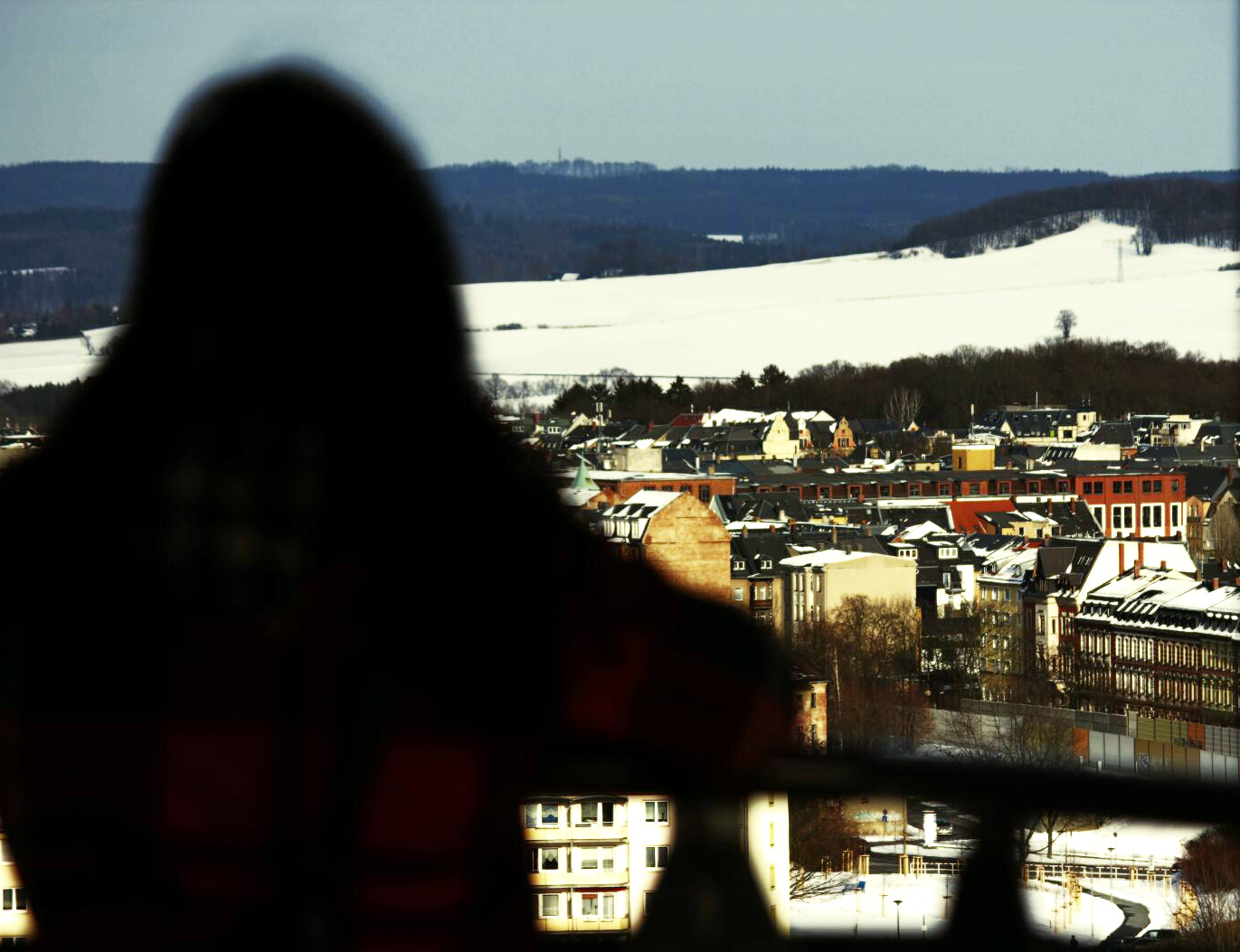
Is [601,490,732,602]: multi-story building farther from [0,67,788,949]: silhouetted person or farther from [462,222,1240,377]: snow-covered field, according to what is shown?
[462,222,1240,377]: snow-covered field

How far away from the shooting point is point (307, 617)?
0.52m

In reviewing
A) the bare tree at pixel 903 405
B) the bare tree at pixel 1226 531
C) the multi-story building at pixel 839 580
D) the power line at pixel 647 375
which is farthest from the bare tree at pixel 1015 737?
the power line at pixel 647 375

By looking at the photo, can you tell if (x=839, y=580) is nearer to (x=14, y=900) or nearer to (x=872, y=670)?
(x=872, y=670)

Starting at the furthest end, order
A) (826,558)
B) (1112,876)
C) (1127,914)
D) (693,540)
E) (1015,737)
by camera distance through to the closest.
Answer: (826,558)
(693,540)
(1015,737)
(1112,876)
(1127,914)

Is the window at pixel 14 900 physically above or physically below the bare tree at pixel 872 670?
above

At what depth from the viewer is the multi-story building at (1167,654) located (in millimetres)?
19203

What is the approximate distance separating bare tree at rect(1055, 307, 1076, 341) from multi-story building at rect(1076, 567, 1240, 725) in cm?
3657

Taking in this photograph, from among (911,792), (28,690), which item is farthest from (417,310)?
(911,792)

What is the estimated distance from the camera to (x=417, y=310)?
534 mm

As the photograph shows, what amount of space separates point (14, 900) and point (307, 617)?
0.18 meters

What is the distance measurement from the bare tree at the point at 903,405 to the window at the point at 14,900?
45920mm

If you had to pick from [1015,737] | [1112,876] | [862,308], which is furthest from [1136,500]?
[862,308]

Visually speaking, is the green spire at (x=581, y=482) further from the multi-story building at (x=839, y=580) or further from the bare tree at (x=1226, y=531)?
the bare tree at (x=1226, y=531)

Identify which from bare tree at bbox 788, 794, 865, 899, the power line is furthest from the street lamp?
the power line
